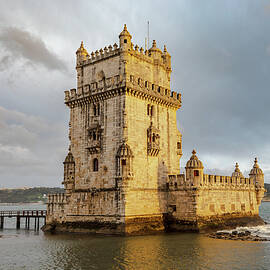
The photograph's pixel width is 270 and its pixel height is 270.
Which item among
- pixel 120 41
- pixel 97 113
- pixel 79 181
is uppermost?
pixel 120 41

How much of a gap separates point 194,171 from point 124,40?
17261mm

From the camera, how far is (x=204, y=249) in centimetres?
3441

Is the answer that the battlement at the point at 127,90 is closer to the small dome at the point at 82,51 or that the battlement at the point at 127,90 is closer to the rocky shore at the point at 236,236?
the small dome at the point at 82,51

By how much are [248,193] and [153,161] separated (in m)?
17.4

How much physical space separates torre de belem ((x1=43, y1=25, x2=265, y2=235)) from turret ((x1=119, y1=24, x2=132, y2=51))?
0.13 m

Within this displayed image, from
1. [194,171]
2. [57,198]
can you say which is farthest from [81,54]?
[194,171]

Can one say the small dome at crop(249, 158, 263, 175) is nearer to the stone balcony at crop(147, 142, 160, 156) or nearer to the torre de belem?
the torre de belem

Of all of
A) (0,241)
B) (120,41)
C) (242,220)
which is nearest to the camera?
(0,241)

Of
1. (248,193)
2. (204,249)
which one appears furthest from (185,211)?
(248,193)

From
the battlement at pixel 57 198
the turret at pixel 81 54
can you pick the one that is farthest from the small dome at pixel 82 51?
the battlement at pixel 57 198

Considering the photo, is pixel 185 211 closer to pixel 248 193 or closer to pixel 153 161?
pixel 153 161

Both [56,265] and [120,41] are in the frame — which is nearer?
[56,265]

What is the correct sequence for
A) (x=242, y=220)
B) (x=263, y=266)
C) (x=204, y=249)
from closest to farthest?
(x=263, y=266) → (x=204, y=249) → (x=242, y=220)

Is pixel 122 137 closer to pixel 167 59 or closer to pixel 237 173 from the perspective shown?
pixel 167 59
